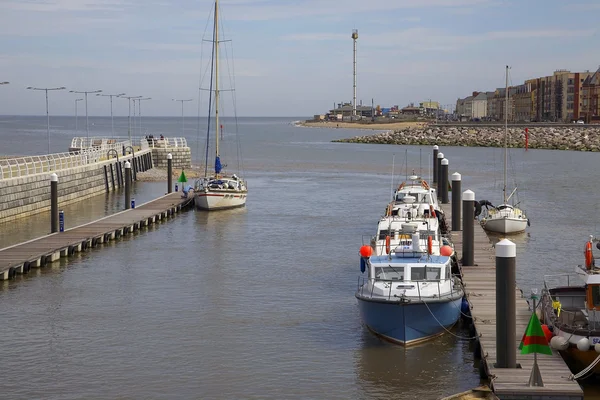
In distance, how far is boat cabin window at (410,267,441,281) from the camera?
Answer: 25.1 meters

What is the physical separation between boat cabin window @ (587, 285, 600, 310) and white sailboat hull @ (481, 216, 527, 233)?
23.2 meters

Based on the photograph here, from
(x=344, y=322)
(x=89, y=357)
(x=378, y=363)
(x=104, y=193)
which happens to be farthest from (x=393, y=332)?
(x=104, y=193)

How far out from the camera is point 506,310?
65.1 feet

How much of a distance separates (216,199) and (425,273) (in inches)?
1172

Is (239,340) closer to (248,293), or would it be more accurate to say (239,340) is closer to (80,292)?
(248,293)

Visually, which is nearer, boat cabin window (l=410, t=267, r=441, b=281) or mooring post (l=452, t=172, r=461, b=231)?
boat cabin window (l=410, t=267, r=441, b=281)

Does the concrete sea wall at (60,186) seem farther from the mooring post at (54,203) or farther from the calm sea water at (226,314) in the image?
the mooring post at (54,203)

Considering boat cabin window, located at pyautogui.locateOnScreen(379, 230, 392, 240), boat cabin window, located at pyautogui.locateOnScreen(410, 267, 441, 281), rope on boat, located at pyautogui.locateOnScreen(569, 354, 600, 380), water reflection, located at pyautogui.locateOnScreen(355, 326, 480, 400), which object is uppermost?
boat cabin window, located at pyautogui.locateOnScreen(379, 230, 392, 240)

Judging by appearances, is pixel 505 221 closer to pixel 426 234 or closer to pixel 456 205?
pixel 456 205

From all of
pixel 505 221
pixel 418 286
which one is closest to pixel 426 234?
pixel 418 286

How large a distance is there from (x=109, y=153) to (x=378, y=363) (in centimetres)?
5085

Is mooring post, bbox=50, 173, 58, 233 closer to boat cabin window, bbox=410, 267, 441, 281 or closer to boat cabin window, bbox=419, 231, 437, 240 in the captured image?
boat cabin window, bbox=419, 231, 437, 240

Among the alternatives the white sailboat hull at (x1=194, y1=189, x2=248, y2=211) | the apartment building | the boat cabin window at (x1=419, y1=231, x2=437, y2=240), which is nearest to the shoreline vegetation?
the apartment building

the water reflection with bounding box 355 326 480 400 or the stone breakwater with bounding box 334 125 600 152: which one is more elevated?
the stone breakwater with bounding box 334 125 600 152
